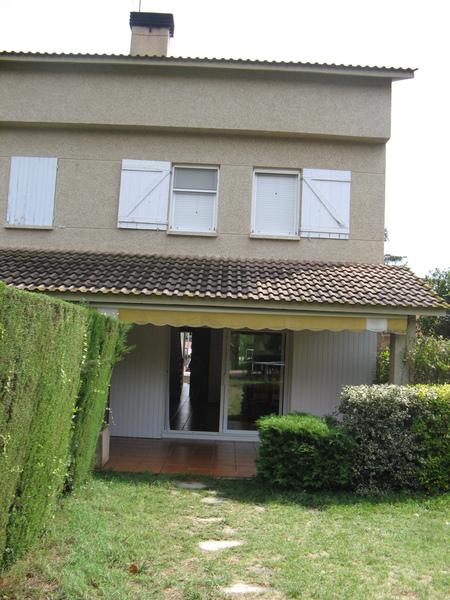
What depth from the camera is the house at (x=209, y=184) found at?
50.5 ft

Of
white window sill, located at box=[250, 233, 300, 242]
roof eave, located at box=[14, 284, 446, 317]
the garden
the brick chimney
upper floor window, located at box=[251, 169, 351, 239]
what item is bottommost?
the garden

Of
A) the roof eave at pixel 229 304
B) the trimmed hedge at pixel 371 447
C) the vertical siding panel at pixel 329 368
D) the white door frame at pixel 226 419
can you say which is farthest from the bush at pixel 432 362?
the white door frame at pixel 226 419

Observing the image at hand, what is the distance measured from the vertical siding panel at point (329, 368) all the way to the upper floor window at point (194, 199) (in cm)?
469

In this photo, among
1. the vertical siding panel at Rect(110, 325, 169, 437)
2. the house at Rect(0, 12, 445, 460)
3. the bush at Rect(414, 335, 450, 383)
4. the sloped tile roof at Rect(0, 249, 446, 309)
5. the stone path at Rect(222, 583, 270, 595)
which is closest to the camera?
the stone path at Rect(222, 583, 270, 595)

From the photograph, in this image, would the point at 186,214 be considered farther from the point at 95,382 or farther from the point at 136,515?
the point at 136,515

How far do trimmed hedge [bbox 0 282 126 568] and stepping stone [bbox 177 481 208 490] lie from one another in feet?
10.0

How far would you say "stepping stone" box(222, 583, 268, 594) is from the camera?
5.74 m

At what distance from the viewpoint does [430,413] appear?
404 inches

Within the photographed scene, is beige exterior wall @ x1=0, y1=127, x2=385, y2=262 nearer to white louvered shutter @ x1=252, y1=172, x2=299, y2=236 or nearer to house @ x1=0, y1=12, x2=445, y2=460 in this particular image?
house @ x1=0, y1=12, x2=445, y2=460

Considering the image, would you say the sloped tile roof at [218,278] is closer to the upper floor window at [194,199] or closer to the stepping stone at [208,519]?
the upper floor window at [194,199]

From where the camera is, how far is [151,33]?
18.1 metres

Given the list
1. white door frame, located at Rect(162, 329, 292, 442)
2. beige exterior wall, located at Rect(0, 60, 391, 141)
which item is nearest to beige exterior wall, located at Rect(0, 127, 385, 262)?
beige exterior wall, located at Rect(0, 60, 391, 141)

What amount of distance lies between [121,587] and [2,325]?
3088mm

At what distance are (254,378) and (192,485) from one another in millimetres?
5549
